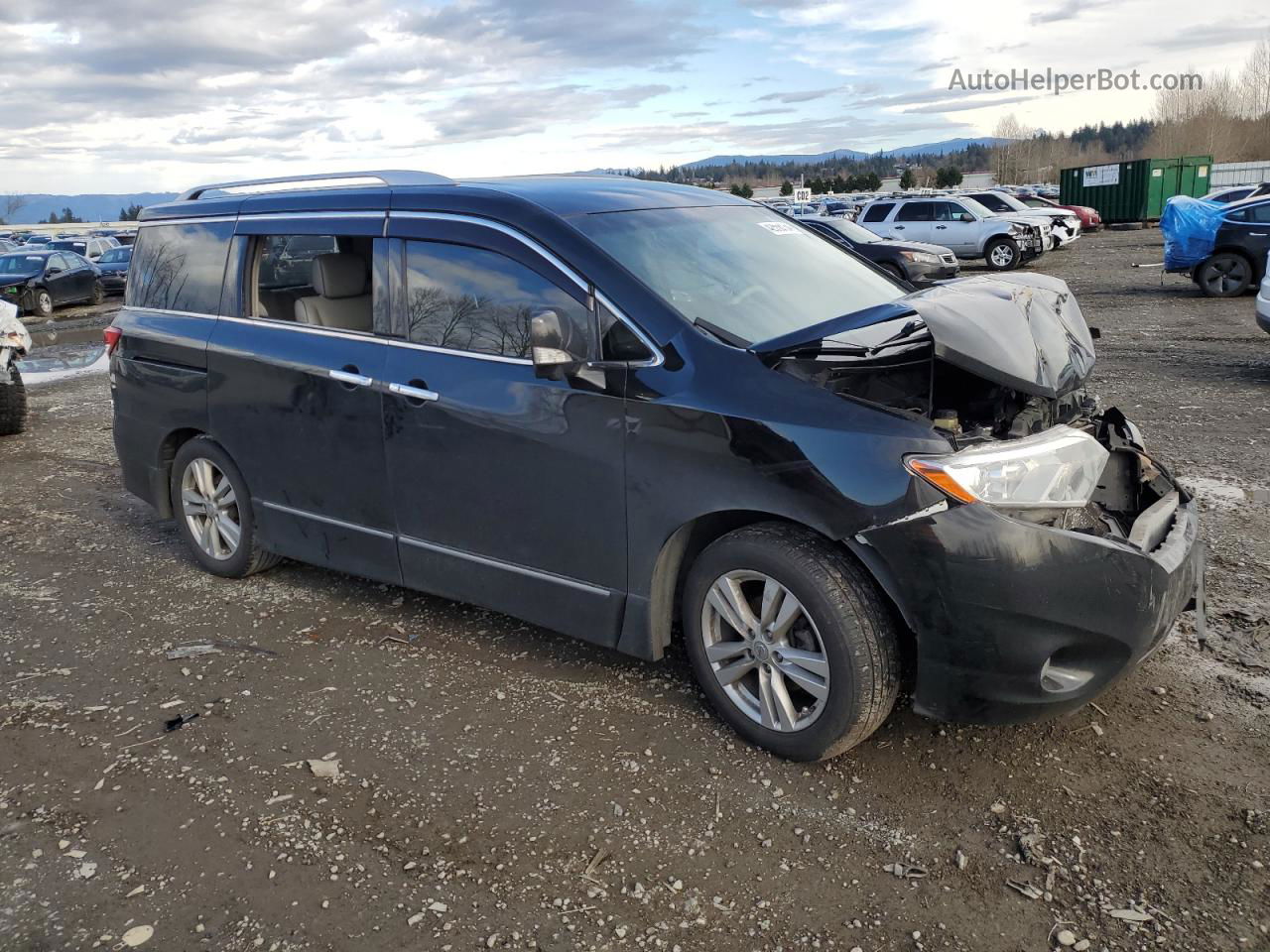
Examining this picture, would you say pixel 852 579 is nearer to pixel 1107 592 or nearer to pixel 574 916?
pixel 1107 592

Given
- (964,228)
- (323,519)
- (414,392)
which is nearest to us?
(414,392)

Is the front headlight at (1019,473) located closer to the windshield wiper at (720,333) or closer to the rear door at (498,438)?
the windshield wiper at (720,333)

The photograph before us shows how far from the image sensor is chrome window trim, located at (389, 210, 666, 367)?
360cm

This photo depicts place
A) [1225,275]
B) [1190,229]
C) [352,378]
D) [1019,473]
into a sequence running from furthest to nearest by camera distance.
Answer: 1. [1190,229]
2. [1225,275]
3. [352,378]
4. [1019,473]

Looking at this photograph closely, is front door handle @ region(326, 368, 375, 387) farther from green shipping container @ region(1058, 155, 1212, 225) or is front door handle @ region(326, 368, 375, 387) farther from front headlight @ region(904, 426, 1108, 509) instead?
green shipping container @ region(1058, 155, 1212, 225)

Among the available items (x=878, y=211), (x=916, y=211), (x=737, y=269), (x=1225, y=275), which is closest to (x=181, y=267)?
(x=737, y=269)

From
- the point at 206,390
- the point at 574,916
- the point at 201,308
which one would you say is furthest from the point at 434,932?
the point at 201,308

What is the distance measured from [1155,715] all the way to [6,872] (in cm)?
387

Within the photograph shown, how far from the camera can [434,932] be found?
2807mm

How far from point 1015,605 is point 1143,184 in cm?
4156

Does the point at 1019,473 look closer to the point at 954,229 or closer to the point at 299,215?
the point at 299,215

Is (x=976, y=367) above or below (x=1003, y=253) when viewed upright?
below

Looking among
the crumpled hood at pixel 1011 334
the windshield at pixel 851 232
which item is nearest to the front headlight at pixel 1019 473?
the crumpled hood at pixel 1011 334

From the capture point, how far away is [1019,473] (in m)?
3.12
